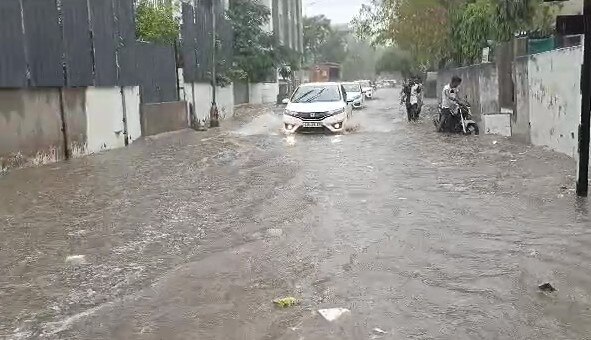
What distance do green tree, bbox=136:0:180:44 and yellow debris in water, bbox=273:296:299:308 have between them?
17.6 m

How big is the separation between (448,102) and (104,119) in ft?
29.3

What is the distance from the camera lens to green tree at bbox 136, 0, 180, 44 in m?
21.4

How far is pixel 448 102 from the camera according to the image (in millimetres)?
17859

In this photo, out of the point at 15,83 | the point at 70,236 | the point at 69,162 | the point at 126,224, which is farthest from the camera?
the point at 69,162

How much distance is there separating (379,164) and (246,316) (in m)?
8.36

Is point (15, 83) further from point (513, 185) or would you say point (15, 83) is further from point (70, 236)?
point (513, 185)

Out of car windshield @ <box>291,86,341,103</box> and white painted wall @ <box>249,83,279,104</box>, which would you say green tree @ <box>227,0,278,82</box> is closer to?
white painted wall @ <box>249,83,279,104</box>

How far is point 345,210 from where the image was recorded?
Answer: 837 centimetres

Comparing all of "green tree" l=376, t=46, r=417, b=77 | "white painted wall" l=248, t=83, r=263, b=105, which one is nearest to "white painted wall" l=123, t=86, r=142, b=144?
"white painted wall" l=248, t=83, r=263, b=105

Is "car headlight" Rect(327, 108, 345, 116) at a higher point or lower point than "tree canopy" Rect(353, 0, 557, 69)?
lower

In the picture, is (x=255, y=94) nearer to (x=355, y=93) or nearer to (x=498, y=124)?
(x=355, y=93)

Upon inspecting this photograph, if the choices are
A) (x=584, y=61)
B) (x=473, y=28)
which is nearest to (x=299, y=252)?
(x=584, y=61)

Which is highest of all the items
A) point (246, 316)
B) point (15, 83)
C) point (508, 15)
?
point (508, 15)

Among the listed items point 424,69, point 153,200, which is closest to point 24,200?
point 153,200
